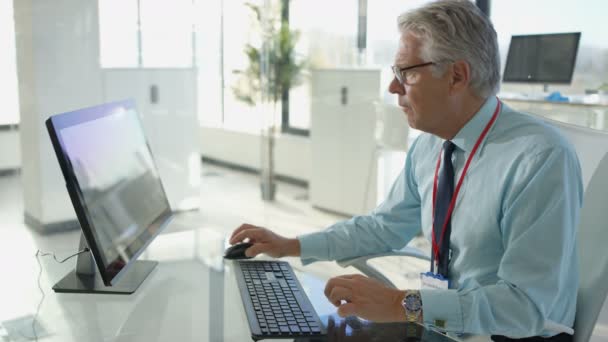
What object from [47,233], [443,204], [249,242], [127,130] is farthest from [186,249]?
[47,233]

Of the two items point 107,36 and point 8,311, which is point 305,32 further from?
point 8,311

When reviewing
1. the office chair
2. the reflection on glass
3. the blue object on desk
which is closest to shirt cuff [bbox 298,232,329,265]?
the reflection on glass

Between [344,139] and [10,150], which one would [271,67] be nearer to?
[344,139]

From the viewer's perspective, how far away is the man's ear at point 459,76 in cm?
138

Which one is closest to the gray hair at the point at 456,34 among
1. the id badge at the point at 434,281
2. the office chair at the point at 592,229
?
the office chair at the point at 592,229

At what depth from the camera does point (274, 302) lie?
1.34 meters

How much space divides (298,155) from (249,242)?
4.38 metres

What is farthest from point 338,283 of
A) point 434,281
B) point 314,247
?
point 314,247

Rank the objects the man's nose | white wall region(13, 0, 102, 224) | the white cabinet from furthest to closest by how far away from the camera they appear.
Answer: the white cabinet < white wall region(13, 0, 102, 224) < the man's nose

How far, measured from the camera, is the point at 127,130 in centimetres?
164

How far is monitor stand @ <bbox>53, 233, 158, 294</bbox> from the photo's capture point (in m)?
1.47

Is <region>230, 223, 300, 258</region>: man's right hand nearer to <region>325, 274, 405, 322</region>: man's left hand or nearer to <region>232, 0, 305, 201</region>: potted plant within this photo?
<region>325, 274, 405, 322</region>: man's left hand

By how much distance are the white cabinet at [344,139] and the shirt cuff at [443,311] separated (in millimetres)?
3576

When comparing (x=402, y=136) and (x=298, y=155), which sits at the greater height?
(x=402, y=136)
